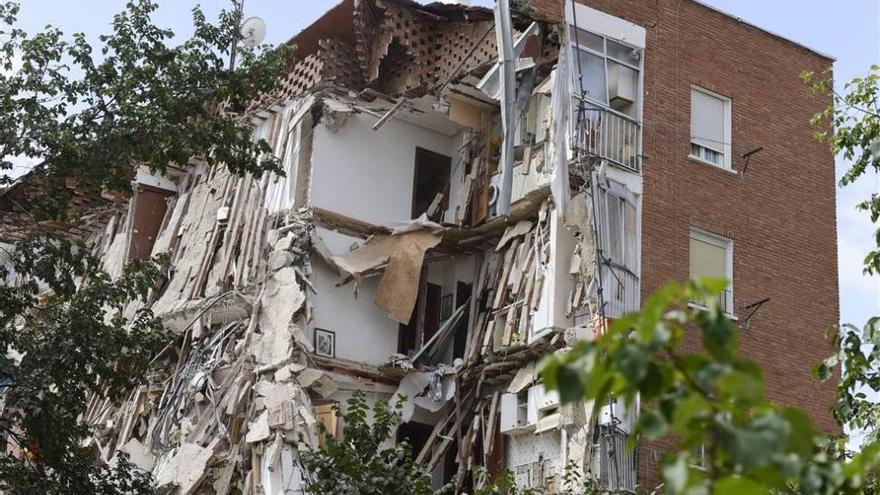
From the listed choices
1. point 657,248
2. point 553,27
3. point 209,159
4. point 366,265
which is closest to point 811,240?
point 657,248

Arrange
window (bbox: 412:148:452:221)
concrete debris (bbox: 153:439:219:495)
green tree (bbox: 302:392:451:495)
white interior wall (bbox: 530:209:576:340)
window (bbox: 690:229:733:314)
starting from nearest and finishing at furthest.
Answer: green tree (bbox: 302:392:451:495), white interior wall (bbox: 530:209:576:340), concrete debris (bbox: 153:439:219:495), window (bbox: 690:229:733:314), window (bbox: 412:148:452:221)

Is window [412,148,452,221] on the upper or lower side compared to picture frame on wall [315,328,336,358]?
upper

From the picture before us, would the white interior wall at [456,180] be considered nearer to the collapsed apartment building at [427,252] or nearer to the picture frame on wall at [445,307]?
the collapsed apartment building at [427,252]

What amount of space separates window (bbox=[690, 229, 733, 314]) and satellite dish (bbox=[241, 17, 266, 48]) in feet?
26.7

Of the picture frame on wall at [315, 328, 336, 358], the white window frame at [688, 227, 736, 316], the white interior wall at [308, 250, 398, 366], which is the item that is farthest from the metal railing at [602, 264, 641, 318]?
the picture frame on wall at [315, 328, 336, 358]

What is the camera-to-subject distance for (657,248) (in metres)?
20.1

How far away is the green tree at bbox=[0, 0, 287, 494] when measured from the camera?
15.8 meters

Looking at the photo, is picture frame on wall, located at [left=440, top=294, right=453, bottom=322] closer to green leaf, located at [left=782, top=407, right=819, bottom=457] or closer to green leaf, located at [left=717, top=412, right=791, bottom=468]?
green leaf, located at [left=782, top=407, right=819, bottom=457]

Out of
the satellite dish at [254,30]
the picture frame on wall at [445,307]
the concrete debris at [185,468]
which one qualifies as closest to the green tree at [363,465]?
the concrete debris at [185,468]

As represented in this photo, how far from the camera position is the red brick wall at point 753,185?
2053 cm

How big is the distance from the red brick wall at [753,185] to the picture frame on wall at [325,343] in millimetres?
4595

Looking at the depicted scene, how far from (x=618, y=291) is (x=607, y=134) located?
8.00 ft

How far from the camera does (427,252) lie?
2183 cm

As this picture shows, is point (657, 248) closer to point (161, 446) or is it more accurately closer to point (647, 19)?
point (647, 19)
